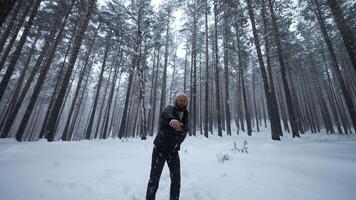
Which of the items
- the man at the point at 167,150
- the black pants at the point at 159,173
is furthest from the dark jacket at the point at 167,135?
the black pants at the point at 159,173

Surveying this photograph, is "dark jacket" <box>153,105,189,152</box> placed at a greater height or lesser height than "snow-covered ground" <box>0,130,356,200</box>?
greater

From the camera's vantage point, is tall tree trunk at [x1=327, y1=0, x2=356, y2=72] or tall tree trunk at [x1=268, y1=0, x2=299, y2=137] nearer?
tall tree trunk at [x1=327, y1=0, x2=356, y2=72]

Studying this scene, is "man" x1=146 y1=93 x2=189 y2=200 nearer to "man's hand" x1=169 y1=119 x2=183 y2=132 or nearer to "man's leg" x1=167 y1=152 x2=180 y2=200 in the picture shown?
"man's leg" x1=167 y1=152 x2=180 y2=200

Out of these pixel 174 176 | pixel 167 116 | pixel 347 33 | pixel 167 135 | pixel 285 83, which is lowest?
pixel 174 176

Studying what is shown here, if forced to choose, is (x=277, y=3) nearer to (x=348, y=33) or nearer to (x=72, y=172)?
(x=348, y=33)

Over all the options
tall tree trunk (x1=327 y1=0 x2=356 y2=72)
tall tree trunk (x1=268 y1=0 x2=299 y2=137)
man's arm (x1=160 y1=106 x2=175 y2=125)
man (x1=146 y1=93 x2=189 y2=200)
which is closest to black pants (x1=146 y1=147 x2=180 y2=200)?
man (x1=146 y1=93 x2=189 y2=200)

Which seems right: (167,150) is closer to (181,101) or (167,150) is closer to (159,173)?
(159,173)

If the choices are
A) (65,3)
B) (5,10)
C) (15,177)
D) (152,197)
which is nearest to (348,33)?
(152,197)

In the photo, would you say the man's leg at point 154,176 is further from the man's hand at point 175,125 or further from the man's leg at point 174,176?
the man's hand at point 175,125

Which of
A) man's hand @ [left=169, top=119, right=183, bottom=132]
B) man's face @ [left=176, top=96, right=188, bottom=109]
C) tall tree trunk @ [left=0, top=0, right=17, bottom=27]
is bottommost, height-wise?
man's hand @ [left=169, top=119, right=183, bottom=132]

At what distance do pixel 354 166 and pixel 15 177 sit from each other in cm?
811

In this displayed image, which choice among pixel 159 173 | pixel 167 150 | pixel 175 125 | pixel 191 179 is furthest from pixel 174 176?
pixel 191 179

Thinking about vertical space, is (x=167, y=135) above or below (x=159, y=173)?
above

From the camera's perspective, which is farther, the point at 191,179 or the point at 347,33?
the point at 347,33
